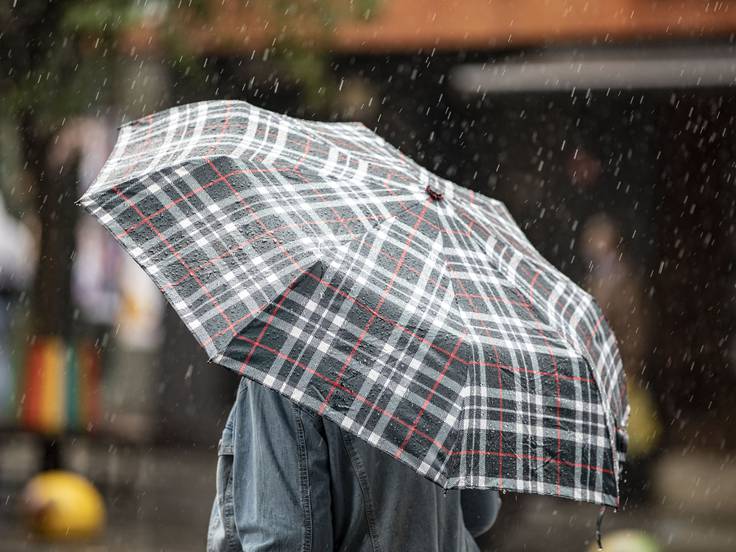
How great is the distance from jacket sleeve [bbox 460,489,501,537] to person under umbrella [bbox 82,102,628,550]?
218 millimetres

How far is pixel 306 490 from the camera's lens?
2.17m

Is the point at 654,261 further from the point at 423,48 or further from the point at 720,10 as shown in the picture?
the point at 423,48

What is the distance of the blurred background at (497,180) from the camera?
7.82 m

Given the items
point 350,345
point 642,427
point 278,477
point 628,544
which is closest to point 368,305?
point 350,345

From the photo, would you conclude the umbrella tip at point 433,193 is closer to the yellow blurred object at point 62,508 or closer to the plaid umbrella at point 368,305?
the plaid umbrella at point 368,305

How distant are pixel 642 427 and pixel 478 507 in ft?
18.5

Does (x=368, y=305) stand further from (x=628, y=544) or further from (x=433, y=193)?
(x=628, y=544)

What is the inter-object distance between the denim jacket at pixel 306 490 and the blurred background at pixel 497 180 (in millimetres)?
5456

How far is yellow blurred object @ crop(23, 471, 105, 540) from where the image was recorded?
638 cm

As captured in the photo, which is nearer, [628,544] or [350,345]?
[350,345]

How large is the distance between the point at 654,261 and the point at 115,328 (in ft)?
15.9

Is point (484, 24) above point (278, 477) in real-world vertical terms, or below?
above

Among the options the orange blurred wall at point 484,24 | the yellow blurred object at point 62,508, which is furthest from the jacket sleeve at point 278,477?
the orange blurred wall at point 484,24

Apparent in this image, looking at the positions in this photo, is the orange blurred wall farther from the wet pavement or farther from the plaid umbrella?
the plaid umbrella
